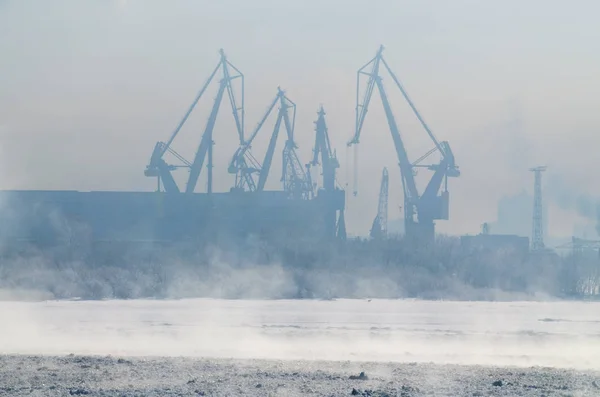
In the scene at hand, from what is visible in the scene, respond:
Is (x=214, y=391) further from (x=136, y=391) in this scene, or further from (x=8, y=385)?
(x=8, y=385)

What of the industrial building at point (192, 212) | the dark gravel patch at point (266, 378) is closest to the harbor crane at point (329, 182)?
the industrial building at point (192, 212)

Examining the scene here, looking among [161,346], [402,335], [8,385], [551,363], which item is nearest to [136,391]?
[8,385]

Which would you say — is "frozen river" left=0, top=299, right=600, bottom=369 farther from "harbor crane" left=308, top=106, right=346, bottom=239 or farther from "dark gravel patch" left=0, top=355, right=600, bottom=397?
"harbor crane" left=308, top=106, right=346, bottom=239

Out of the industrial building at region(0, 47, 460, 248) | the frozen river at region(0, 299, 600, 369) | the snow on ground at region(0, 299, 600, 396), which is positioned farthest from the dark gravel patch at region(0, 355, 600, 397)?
the industrial building at region(0, 47, 460, 248)

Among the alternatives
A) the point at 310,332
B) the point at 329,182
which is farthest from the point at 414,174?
the point at 310,332

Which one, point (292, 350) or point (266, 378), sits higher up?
point (266, 378)

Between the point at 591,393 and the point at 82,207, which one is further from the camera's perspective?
the point at 82,207

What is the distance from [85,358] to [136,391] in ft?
14.4

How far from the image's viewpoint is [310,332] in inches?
1137

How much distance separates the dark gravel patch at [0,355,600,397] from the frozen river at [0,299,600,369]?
1.90m

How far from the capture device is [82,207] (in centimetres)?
7150

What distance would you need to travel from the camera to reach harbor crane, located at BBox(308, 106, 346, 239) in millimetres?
72500

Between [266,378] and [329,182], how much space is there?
60.4 m

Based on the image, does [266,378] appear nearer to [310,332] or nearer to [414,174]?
[310,332]
